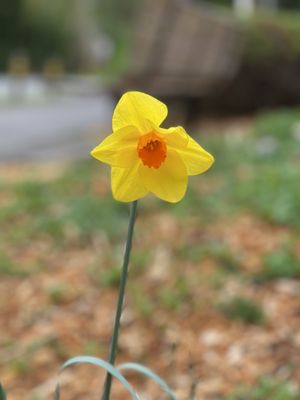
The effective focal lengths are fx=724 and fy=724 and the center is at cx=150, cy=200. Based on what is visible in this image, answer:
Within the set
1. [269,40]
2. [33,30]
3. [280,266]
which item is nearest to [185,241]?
[280,266]

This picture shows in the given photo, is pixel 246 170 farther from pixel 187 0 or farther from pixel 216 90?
pixel 187 0

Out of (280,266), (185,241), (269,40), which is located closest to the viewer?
(280,266)

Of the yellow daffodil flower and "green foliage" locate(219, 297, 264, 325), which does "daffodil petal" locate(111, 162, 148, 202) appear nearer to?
the yellow daffodil flower

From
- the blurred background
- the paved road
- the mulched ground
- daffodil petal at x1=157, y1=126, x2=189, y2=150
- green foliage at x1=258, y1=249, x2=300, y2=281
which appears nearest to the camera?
daffodil petal at x1=157, y1=126, x2=189, y2=150

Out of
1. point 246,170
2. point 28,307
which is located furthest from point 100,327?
point 246,170

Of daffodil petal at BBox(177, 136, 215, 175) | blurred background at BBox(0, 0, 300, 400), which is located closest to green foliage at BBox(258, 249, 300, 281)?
blurred background at BBox(0, 0, 300, 400)

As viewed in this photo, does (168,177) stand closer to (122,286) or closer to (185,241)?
(122,286)
